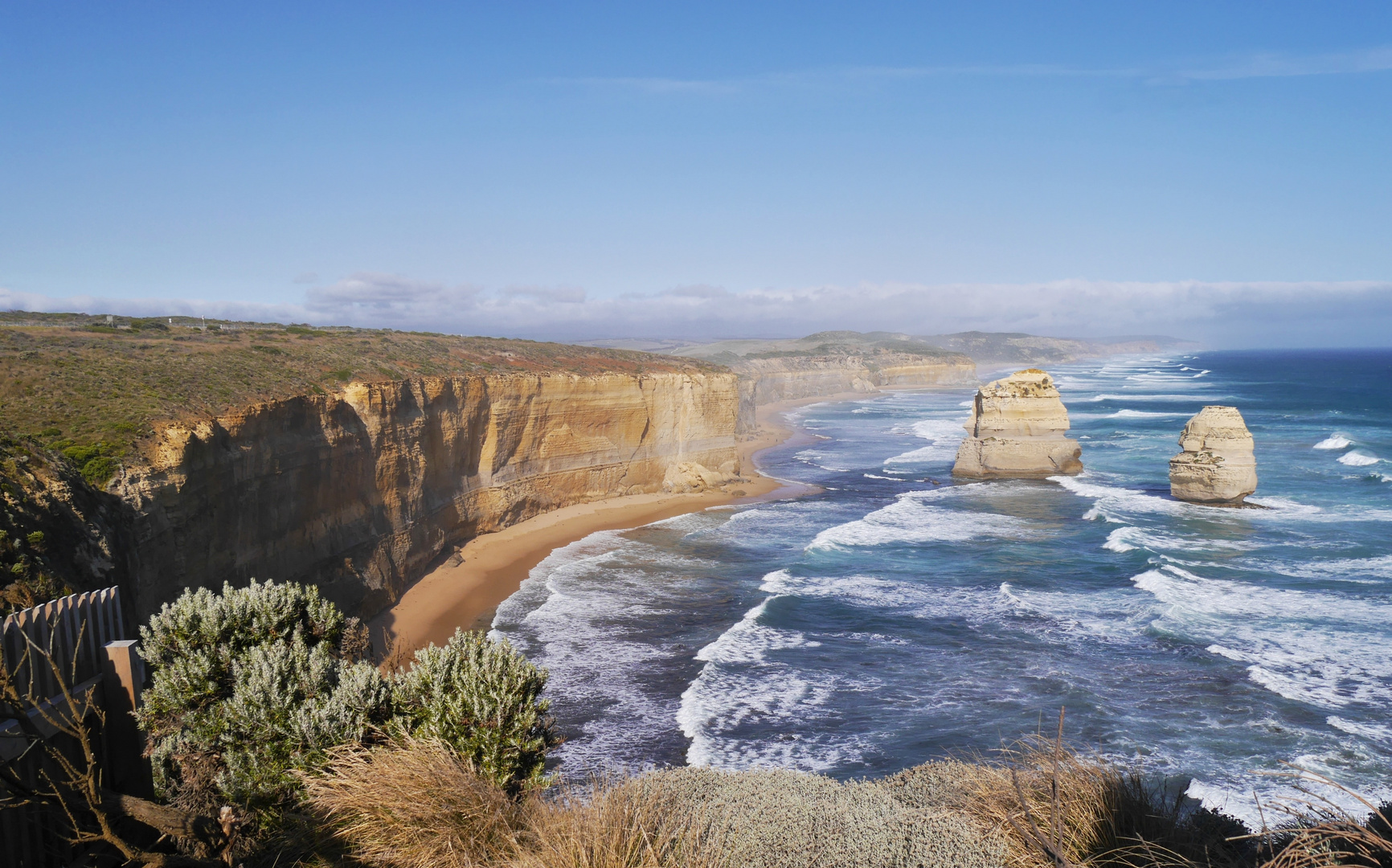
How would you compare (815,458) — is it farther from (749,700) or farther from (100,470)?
(100,470)

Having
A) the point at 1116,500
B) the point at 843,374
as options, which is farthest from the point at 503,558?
the point at 843,374

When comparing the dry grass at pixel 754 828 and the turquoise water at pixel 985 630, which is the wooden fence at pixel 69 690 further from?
the turquoise water at pixel 985 630

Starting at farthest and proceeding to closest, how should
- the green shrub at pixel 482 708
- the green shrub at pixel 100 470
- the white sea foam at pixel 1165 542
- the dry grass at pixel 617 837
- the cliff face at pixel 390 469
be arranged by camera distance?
the white sea foam at pixel 1165 542, the cliff face at pixel 390 469, the green shrub at pixel 100 470, the green shrub at pixel 482 708, the dry grass at pixel 617 837

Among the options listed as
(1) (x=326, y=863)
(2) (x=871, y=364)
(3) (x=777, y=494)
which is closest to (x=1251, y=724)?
(1) (x=326, y=863)

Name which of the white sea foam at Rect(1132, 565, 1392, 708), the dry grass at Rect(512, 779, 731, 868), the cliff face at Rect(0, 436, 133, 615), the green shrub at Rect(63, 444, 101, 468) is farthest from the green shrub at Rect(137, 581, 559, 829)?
the white sea foam at Rect(1132, 565, 1392, 708)

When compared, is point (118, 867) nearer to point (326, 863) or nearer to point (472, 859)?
point (326, 863)

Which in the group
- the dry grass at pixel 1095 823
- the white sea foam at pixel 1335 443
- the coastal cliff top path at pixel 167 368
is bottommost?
the white sea foam at pixel 1335 443

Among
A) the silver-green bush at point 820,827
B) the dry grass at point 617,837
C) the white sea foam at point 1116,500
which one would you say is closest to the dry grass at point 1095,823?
the silver-green bush at point 820,827

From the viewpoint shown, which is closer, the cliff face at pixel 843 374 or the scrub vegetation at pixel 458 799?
the scrub vegetation at pixel 458 799
